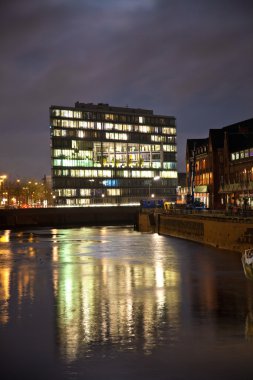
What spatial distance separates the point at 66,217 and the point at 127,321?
475ft

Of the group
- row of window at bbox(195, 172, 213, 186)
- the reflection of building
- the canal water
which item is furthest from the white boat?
row of window at bbox(195, 172, 213, 186)

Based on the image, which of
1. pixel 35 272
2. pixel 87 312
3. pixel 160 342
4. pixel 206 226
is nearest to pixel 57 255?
pixel 35 272

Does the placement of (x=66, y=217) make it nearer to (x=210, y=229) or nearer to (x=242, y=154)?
(x=242, y=154)

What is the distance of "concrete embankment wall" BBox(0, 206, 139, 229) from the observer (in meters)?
162

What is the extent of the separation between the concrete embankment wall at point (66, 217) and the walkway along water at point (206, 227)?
40.2m

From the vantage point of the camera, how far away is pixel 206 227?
82.2 metres

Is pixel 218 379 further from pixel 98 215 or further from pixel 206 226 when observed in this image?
pixel 98 215

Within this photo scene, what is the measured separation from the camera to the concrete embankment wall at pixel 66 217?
16188 cm

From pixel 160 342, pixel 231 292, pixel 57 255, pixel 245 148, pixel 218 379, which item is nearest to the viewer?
pixel 218 379

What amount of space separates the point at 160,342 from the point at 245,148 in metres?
104

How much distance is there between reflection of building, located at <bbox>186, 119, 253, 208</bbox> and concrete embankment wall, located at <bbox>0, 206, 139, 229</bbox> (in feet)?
71.5

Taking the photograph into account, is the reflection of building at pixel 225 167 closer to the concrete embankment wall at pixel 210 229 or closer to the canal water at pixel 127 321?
the concrete embankment wall at pixel 210 229

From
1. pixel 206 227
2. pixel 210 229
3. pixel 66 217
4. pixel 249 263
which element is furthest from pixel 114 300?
pixel 66 217

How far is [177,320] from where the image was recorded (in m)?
32.2
